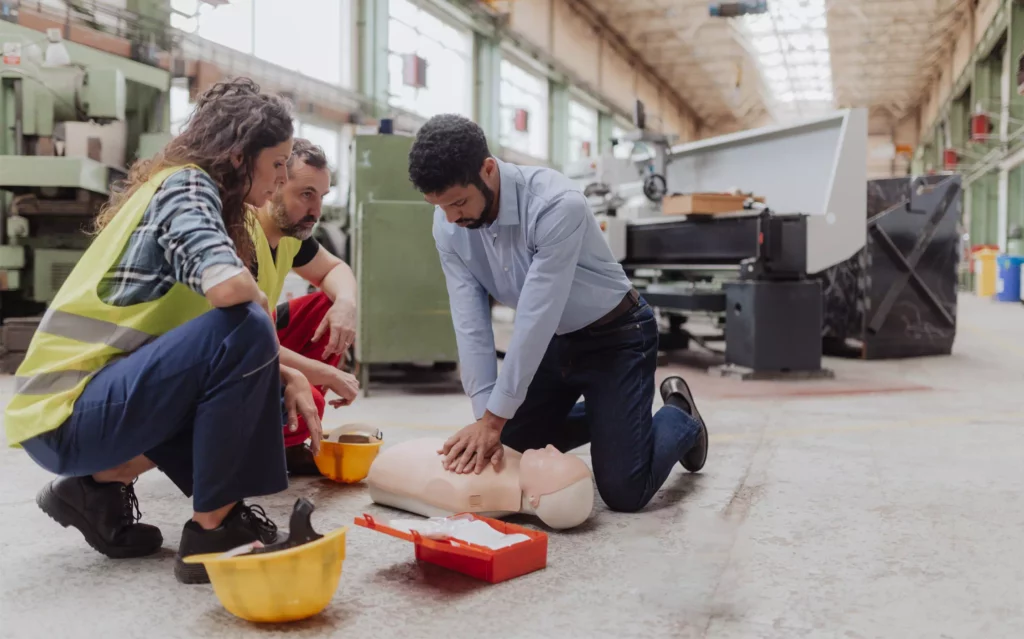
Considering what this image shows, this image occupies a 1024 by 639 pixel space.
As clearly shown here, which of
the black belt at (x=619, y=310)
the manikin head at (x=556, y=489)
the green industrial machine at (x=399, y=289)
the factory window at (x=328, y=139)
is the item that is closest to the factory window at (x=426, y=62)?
the factory window at (x=328, y=139)

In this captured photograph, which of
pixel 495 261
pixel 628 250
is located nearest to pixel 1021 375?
pixel 628 250

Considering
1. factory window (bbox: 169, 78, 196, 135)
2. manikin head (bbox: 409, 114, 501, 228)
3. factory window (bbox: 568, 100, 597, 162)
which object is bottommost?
manikin head (bbox: 409, 114, 501, 228)

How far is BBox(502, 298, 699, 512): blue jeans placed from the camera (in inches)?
78.1

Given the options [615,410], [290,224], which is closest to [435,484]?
[615,410]

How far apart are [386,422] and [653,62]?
600 inches

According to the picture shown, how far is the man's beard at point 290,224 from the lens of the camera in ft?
7.20

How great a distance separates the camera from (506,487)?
1831 millimetres

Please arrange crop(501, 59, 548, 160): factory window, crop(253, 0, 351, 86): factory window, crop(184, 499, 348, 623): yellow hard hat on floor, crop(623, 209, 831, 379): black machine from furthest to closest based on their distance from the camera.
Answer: crop(501, 59, 548, 160): factory window
crop(253, 0, 351, 86): factory window
crop(623, 209, 831, 379): black machine
crop(184, 499, 348, 623): yellow hard hat on floor

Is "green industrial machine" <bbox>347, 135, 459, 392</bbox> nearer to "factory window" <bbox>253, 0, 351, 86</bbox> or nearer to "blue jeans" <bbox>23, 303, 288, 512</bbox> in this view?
"blue jeans" <bbox>23, 303, 288, 512</bbox>

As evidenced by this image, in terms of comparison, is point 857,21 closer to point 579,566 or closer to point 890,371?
point 890,371

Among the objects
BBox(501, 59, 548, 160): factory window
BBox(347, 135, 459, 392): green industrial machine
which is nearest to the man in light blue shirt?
BBox(347, 135, 459, 392): green industrial machine

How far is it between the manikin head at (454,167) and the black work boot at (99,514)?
0.86 metres

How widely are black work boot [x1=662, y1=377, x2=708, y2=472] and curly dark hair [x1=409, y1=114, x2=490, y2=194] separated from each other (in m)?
1.01

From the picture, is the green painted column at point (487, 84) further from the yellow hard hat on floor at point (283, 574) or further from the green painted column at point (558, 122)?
the yellow hard hat on floor at point (283, 574)
